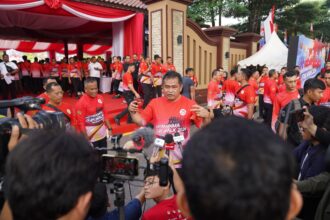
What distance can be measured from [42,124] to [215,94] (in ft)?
16.8

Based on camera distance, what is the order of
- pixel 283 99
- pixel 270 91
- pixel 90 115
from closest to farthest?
pixel 90 115, pixel 283 99, pixel 270 91

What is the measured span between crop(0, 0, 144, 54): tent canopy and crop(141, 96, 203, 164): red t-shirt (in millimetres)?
6518

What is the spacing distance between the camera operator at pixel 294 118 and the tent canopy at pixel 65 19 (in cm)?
715

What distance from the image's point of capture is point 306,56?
10016 mm

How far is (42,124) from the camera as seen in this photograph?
1474mm

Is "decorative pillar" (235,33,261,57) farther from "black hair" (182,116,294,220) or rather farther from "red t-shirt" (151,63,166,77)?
"black hair" (182,116,294,220)

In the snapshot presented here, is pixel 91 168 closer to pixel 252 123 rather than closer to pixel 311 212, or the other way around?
pixel 252 123

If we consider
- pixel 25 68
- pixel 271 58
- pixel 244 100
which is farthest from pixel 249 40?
pixel 25 68

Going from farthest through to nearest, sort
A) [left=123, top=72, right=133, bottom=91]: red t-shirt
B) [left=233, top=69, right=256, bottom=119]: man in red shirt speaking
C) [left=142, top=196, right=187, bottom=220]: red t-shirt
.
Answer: [left=123, top=72, right=133, bottom=91]: red t-shirt
[left=233, top=69, right=256, bottom=119]: man in red shirt speaking
[left=142, top=196, right=187, bottom=220]: red t-shirt

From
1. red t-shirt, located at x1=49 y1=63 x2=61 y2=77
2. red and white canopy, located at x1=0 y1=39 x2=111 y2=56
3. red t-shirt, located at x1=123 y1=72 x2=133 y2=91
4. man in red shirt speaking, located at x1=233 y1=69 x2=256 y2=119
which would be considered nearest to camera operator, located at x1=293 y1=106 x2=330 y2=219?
man in red shirt speaking, located at x1=233 y1=69 x2=256 y2=119

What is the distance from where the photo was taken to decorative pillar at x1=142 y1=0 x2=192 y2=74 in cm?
896

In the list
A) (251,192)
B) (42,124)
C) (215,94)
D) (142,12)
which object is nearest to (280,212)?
(251,192)

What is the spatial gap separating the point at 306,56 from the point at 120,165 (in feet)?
33.5

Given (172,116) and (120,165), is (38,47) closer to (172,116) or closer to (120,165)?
(172,116)
